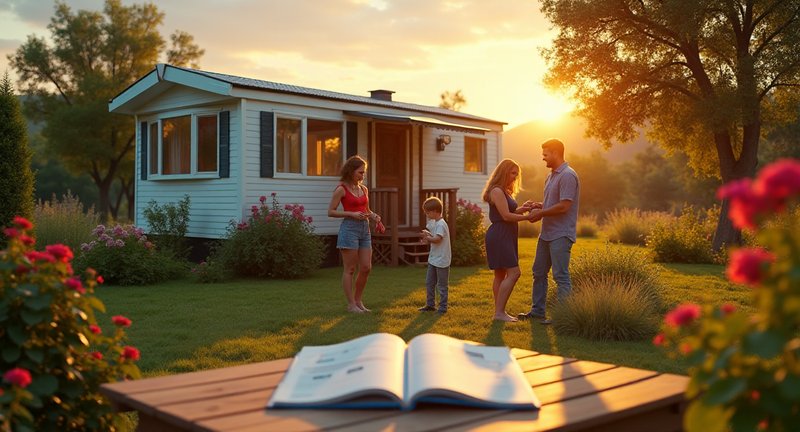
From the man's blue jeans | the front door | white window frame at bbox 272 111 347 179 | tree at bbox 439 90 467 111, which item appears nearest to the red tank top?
the man's blue jeans

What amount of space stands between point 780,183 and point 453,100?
4977cm

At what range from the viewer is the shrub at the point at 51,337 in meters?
2.80

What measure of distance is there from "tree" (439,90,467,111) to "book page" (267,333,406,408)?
48119mm

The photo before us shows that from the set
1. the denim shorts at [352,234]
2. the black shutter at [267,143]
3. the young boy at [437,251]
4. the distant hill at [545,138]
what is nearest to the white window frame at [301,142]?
the black shutter at [267,143]

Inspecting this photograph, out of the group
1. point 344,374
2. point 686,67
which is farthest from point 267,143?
point 344,374

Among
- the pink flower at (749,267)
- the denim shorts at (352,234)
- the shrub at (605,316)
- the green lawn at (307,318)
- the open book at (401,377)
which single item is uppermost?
the pink flower at (749,267)

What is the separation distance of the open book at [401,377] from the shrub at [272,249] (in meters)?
9.41

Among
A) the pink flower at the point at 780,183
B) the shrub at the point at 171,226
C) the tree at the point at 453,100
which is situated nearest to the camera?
the pink flower at the point at 780,183

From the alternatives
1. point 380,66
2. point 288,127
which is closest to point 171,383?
point 288,127

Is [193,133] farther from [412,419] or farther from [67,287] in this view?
[412,419]

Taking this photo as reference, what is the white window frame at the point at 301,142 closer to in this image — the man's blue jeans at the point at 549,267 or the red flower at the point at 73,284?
the man's blue jeans at the point at 549,267

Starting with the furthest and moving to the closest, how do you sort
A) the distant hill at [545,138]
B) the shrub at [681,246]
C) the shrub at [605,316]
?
the distant hill at [545,138] → the shrub at [681,246] → the shrub at [605,316]

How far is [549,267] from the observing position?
7.94m

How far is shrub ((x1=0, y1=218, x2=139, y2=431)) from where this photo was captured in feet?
Answer: 9.20
